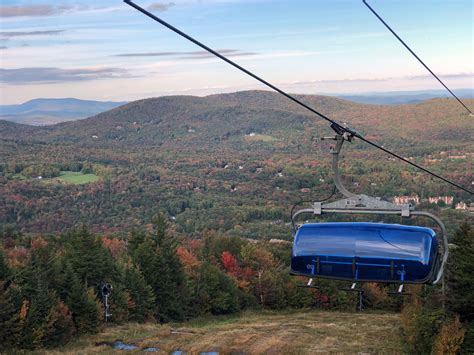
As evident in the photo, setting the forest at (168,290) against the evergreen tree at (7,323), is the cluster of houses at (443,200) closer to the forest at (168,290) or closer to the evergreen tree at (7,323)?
the forest at (168,290)

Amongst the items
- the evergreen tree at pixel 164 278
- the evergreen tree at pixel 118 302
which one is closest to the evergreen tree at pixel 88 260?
the evergreen tree at pixel 118 302

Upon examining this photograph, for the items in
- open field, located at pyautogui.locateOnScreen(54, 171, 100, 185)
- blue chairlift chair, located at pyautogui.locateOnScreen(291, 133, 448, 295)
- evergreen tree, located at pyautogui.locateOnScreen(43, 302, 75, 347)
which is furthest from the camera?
open field, located at pyautogui.locateOnScreen(54, 171, 100, 185)

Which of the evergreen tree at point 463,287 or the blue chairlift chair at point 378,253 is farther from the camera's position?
the evergreen tree at point 463,287

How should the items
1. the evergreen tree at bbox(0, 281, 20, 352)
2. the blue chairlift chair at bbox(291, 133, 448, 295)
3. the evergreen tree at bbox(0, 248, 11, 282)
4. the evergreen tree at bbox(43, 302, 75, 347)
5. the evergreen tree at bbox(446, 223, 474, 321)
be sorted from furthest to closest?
1. the evergreen tree at bbox(0, 248, 11, 282)
2. the evergreen tree at bbox(43, 302, 75, 347)
3. the evergreen tree at bbox(0, 281, 20, 352)
4. the evergreen tree at bbox(446, 223, 474, 321)
5. the blue chairlift chair at bbox(291, 133, 448, 295)

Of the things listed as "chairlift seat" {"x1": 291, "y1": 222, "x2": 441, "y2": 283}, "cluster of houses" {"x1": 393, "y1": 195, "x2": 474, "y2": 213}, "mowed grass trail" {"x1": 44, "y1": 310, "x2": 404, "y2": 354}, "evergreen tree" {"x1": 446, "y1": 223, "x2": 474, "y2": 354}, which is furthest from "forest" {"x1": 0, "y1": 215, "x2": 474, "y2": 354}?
"cluster of houses" {"x1": 393, "y1": 195, "x2": 474, "y2": 213}

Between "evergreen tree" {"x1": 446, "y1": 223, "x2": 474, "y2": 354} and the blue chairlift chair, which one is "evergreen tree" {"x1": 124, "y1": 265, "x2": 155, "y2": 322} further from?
the blue chairlift chair

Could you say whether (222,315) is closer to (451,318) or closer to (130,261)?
(130,261)

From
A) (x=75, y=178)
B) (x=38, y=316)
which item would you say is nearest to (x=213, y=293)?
(x=38, y=316)
